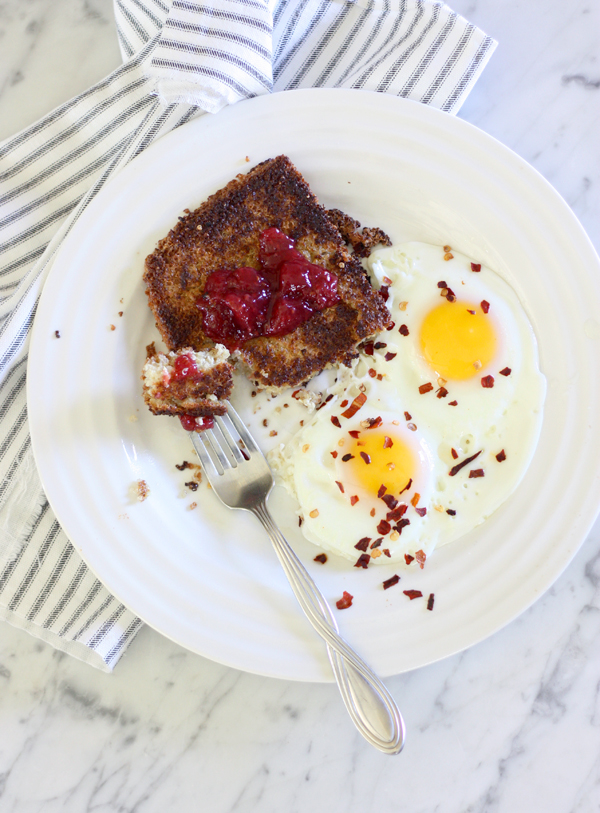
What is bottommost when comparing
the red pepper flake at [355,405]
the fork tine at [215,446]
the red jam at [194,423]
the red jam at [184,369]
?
the fork tine at [215,446]

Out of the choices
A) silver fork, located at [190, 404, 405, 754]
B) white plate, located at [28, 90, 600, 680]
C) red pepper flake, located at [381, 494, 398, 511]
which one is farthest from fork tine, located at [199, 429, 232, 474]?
red pepper flake, located at [381, 494, 398, 511]

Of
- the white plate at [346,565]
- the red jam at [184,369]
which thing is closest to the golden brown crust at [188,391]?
the red jam at [184,369]

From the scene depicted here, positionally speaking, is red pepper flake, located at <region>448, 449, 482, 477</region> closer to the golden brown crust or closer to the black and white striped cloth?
the golden brown crust

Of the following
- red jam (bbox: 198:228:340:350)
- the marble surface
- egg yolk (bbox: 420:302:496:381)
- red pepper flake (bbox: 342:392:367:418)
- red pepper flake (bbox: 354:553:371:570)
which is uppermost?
egg yolk (bbox: 420:302:496:381)

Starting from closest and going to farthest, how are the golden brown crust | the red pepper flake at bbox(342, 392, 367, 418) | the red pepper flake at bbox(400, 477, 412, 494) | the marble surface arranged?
the golden brown crust
the red pepper flake at bbox(400, 477, 412, 494)
the red pepper flake at bbox(342, 392, 367, 418)
the marble surface

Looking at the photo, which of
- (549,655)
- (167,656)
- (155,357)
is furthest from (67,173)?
(549,655)

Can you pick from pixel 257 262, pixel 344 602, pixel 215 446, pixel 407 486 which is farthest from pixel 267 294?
pixel 344 602

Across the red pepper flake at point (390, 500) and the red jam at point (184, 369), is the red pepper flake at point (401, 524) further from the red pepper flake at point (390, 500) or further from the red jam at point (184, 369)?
the red jam at point (184, 369)

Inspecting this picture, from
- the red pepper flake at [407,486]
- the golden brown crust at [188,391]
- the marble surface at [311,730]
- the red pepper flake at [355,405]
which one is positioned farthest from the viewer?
the marble surface at [311,730]
